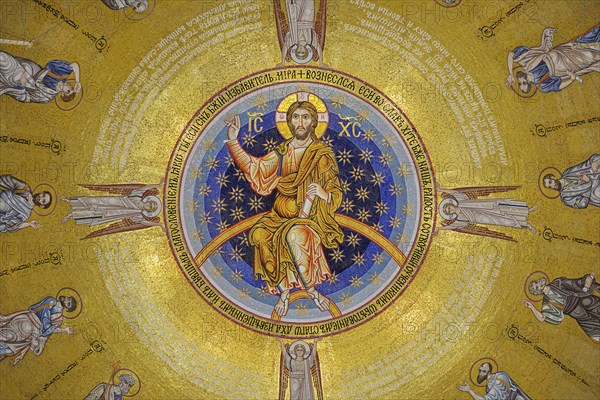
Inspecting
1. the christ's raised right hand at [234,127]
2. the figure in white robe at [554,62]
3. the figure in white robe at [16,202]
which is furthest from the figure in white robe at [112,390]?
the figure in white robe at [554,62]

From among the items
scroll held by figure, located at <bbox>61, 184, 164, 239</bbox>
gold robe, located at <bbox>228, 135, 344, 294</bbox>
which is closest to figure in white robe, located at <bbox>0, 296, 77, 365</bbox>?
scroll held by figure, located at <bbox>61, 184, 164, 239</bbox>

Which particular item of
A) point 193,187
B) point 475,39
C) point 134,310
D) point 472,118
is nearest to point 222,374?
point 134,310

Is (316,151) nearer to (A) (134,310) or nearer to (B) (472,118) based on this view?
(B) (472,118)

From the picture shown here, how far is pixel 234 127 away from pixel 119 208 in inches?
109

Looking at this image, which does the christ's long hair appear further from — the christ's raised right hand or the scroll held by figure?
the scroll held by figure

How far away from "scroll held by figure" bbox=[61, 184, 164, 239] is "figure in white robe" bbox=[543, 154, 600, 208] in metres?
7.77

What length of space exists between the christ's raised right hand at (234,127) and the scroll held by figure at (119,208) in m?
1.78

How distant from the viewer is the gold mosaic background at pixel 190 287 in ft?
54.0

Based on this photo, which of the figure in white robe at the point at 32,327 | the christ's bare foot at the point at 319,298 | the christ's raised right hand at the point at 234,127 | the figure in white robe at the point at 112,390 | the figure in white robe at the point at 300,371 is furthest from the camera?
the christ's bare foot at the point at 319,298

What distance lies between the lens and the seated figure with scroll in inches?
681

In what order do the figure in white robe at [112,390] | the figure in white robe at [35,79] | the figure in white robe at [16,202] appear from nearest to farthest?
the figure in white robe at [35,79] → the figure in white robe at [16,202] → the figure in white robe at [112,390]

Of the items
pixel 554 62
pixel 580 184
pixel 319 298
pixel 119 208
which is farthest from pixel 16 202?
pixel 580 184

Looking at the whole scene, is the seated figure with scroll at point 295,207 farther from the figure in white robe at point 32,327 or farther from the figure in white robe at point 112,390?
the figure in white robe at point 32,327

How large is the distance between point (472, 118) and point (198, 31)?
5.62 metres
